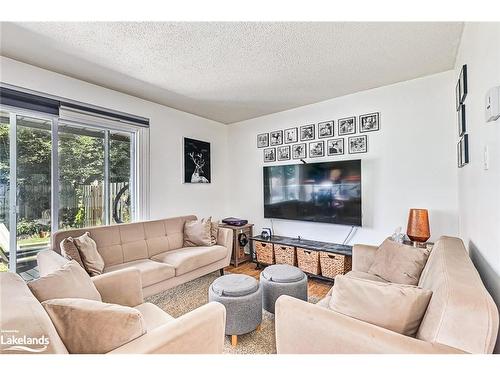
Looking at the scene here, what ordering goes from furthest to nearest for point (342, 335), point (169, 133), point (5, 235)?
point (169, 133) < point (5, 235) < point (342, 335)

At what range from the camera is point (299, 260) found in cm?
323

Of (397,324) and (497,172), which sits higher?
(497,172)

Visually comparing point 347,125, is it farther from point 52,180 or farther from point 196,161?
point 52,180

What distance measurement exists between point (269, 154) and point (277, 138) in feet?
0.93

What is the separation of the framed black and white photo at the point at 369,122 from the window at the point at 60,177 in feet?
9.47

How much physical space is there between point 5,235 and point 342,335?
3.07m

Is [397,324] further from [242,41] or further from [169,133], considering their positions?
[169,133]

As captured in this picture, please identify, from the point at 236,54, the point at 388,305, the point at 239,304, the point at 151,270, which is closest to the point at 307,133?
the point at 236,54

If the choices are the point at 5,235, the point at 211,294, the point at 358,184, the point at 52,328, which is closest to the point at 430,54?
the point at 358,184

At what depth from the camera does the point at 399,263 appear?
1.85 metres

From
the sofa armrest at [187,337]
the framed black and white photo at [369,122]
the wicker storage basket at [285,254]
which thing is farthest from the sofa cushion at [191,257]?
the framed black and white photo at [369,122]

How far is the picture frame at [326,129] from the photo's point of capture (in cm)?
335

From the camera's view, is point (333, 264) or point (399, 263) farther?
Result: point (333, 264)
